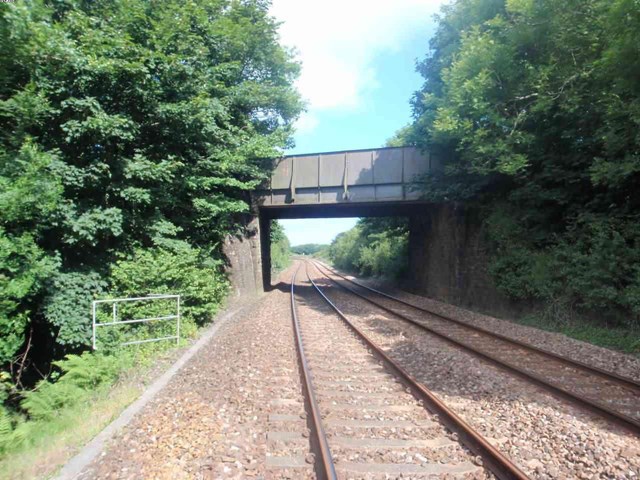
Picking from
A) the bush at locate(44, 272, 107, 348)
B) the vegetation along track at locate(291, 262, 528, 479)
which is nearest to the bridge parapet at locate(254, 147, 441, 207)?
the bush at locate(44, 272, 107, 348)

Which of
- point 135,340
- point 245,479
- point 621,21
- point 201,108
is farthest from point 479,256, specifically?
Result: point 245,479

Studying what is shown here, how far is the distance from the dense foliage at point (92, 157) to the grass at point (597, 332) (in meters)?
9.77

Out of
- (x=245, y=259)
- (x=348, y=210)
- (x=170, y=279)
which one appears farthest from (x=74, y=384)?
(x=348, y=210)

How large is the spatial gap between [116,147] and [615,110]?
12121 mm

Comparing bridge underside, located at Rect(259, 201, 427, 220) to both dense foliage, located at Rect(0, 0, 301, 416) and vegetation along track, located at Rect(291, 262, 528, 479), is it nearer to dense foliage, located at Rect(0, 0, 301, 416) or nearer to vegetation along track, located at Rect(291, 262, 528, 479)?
dense foliage, located at Rect(0, 0, 301, 416)

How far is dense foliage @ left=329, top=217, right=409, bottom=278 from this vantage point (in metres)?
28.5

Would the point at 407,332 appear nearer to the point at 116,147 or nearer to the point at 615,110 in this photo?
the point at 615,110

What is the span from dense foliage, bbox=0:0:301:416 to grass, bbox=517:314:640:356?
9771 mm

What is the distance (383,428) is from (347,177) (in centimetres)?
1653

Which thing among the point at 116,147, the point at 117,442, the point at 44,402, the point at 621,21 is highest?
the point at 621,21

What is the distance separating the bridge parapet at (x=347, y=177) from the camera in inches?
768

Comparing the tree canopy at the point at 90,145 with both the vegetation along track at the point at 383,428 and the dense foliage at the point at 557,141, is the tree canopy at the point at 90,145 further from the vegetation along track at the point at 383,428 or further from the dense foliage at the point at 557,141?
the dense foliage at the point at 557,141

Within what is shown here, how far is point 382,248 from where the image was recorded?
1395 inches

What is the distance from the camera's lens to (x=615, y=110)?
9.28m
